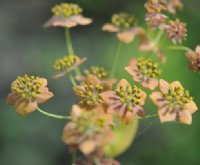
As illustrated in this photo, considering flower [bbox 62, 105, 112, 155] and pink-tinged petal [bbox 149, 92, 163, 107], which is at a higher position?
flower [bbox 62, 105, 112, 155]

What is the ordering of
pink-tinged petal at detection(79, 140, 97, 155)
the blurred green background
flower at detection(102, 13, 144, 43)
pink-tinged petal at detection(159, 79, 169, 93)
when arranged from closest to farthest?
1. pink-tinged petal at detection(79, 140, 97, 155)
2. pink-tinged petal at detection(159, 79, 169, 93)
3. flower at detection(102, 13, 144, 43)
4. the blurred green background

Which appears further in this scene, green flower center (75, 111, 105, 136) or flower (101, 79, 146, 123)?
flower (101, 79, 146, 123)

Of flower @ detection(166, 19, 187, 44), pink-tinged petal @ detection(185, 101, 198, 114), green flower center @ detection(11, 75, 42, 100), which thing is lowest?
pink-tinged petal @ detection(185, 101, 198, 114)

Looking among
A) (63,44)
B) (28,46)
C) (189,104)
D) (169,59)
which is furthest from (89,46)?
(189,104)

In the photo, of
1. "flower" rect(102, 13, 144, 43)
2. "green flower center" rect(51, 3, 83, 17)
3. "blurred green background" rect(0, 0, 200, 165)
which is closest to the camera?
"flower" rect(102, 13, 144, 43)

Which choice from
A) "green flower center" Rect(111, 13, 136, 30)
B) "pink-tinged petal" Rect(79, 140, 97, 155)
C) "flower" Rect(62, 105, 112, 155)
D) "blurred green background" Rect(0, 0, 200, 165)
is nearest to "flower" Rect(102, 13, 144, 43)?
"green flower center" Rect(111, 13, 136, 30)

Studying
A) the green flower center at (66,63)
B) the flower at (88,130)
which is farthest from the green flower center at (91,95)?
the green flower center at (66,63)

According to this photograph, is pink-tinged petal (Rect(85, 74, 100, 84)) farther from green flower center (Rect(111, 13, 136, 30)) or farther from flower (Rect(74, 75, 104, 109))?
green flower center (Rect(111, 13, 136, 30))
